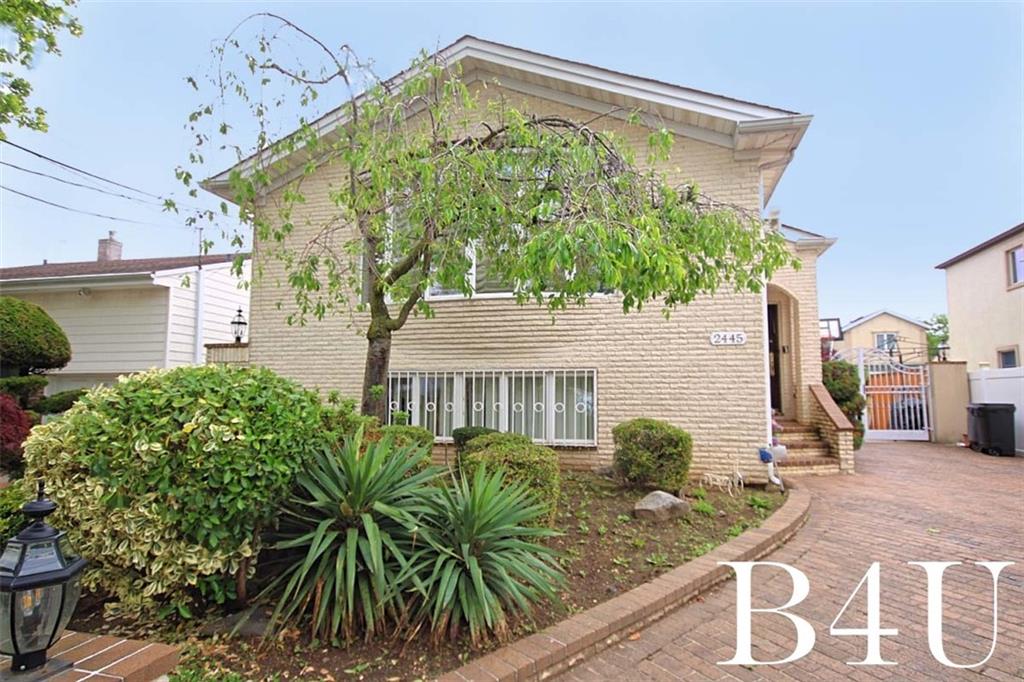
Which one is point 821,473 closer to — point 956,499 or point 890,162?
point 956,499

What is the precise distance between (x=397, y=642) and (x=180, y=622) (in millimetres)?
1361

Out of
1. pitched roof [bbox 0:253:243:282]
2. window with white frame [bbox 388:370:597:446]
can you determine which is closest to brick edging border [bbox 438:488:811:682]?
window with white frame [bbox 388:370:597:446]

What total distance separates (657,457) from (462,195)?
366cm

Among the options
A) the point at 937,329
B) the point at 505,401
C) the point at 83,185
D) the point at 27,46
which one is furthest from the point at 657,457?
the point at 937,329

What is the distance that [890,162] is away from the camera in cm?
1349

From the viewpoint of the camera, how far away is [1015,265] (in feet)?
52.4

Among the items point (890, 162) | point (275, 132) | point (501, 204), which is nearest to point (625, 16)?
point (501, 204)

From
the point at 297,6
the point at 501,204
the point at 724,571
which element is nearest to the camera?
the point at 724,571

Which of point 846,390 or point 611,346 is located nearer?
point 611,346

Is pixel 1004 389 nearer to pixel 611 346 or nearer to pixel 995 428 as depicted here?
pixel 995 428

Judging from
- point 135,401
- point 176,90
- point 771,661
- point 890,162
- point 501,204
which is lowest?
point 771,661

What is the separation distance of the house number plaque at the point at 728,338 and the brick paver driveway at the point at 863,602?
2317 millimetres

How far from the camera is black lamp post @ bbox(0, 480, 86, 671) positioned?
2275 millimetres

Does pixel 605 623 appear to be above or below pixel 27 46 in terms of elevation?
below
